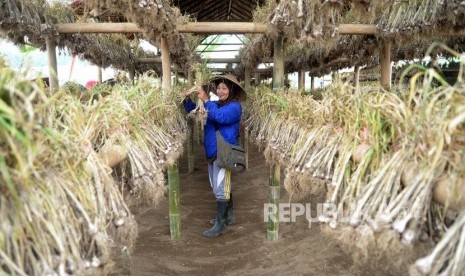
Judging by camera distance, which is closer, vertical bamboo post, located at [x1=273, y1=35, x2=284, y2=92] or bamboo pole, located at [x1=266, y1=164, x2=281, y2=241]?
bamboo pole, located at [x1=266, y1=164, x2=281, y2=241]

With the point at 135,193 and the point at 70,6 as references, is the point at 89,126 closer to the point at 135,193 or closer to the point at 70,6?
the point at 135,193

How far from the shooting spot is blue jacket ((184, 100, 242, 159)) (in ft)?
12.1

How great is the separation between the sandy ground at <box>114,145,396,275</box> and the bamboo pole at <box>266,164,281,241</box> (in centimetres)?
10

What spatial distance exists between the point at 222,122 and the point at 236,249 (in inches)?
49.7

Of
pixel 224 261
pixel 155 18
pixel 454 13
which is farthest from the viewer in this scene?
pixel 224 261

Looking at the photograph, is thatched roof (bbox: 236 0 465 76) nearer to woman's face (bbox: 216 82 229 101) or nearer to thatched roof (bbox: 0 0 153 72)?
woman's face (bbox: 216 82 229 101)

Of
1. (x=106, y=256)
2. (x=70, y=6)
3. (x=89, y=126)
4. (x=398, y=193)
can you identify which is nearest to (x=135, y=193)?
(x=89, y=126)

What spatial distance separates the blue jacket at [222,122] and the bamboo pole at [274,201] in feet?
1.77

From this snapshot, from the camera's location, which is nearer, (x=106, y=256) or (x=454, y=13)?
(x=106, y=256)

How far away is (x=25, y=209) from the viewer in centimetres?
105

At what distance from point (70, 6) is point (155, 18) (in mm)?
2507

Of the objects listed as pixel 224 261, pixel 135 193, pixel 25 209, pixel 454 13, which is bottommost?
pixel 224 261

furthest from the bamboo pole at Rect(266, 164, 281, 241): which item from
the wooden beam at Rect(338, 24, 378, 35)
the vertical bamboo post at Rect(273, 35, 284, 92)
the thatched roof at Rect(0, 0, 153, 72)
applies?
the thatched roof at Rect(0, 0, 153, 72)

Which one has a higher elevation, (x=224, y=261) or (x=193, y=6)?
(x=193, y=6)
